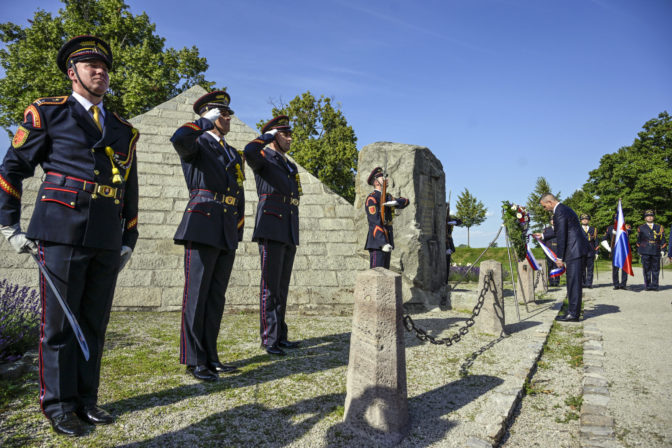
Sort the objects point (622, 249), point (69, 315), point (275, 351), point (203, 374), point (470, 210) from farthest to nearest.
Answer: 1. point (470, 210)
2. point (622, 249)
3. point (275, 351)
4. point (203, 374)
5. point (69, 315)

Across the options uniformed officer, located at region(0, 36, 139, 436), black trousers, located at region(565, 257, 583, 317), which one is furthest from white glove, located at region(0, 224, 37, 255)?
black trousers, located at region(565, 257, 583, 317)

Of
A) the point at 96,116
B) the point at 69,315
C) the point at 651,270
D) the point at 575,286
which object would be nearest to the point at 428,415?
the point at 69,315

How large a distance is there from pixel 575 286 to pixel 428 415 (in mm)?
5627

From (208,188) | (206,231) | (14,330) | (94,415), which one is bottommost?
(94,415)

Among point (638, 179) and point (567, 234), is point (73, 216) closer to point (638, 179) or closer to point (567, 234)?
point (567, 234)

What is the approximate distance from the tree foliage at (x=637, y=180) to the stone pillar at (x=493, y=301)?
3474cm

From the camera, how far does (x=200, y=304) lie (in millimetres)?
3781

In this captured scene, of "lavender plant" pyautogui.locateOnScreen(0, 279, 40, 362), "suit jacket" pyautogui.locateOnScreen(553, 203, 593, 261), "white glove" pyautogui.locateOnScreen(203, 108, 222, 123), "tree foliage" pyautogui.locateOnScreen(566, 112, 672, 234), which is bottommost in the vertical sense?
"lavender plant" pyautogui.locateOnScreen(0, 279, 40, 362)

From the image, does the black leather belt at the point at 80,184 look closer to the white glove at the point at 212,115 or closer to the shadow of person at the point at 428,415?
the white glove at the point at 212,115

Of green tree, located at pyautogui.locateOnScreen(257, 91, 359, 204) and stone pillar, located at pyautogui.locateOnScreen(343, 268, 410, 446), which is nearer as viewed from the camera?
stone pillar, located at pyautogui.locateOnScreen(343, 268, 410, 446)

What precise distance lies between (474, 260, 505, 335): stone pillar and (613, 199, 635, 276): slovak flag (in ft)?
25.9

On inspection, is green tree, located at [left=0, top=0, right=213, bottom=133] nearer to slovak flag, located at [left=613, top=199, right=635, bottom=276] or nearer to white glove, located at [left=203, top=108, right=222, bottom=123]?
white glove, located at [left=203, top=108, right=222, bottom=123]

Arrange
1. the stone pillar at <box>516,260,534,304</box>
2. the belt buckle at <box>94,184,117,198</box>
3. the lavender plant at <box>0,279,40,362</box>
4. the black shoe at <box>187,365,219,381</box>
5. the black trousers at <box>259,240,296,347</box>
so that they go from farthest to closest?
the stone pillar at <box>516,260,534,304</box>
the black trousers at <box>259,240,296,347</box>
the lavender plant at <box>0,279,40,362</box>
the black shoe at <box>187,365,219,381</box>
the belt buckle at <box>94,184,117,198</box>

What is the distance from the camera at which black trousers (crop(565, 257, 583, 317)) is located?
7.27 m
